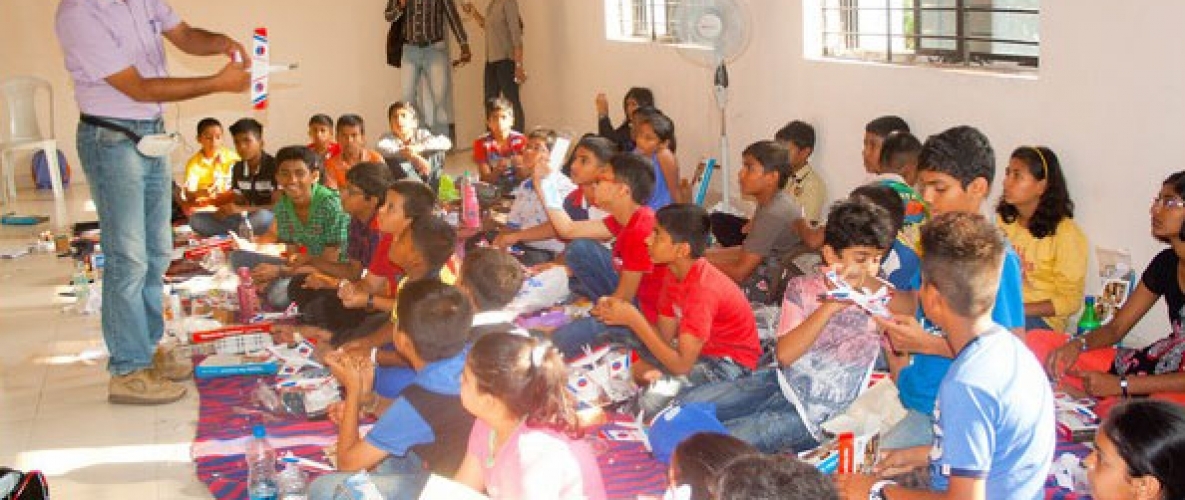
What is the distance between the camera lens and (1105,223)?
476cm

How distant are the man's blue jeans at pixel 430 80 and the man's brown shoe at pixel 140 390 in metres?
5.99

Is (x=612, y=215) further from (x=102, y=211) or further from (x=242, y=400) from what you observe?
(x=102, y=211)

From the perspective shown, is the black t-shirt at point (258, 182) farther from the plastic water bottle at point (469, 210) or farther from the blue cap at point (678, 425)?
the blue cap at point (678, 425)

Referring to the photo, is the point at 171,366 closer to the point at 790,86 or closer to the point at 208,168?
the point at 208,168

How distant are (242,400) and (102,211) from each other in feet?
2.93

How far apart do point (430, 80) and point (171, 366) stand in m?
5.88

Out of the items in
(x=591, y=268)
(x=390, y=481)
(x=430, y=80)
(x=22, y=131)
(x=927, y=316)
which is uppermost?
(x=430, y=80)

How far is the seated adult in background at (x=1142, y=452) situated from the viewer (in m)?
2.33

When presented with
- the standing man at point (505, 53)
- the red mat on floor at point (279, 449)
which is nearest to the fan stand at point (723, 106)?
the red mat on floor at point (279, 449)

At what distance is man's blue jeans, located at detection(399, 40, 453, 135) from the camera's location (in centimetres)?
1063

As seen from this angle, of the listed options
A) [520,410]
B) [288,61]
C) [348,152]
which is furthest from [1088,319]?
[288,61]

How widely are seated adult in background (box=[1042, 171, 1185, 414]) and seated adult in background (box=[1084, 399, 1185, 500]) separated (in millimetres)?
1608

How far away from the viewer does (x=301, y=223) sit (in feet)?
20.1

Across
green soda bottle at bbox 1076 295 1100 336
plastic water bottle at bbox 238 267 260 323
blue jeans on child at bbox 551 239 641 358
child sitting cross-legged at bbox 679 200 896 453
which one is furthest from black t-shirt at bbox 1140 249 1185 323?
plastic water bottle at bbox 238 267 260 323
